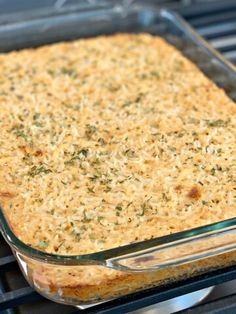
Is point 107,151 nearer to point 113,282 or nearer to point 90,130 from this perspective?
point 90,130

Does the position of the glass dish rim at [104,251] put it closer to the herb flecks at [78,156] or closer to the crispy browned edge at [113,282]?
the crispy browned edge at [113,282]

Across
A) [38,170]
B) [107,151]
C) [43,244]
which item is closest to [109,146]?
[107,151]

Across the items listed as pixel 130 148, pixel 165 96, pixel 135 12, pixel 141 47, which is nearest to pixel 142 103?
pixel 165 96

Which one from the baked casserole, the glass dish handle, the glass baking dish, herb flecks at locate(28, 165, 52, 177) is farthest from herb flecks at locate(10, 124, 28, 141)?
the glass dish handle

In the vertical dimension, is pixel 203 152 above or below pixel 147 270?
above

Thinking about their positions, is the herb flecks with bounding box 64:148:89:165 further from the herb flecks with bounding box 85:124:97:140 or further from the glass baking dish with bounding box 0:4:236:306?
the glass baking dish with bounding box 0:4:236:306

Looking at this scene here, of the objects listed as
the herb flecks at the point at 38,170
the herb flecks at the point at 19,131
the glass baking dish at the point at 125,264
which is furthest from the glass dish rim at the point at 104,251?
the herb flecks at the point at 19,131

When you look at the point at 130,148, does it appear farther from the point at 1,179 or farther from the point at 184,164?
the point at 1,179
